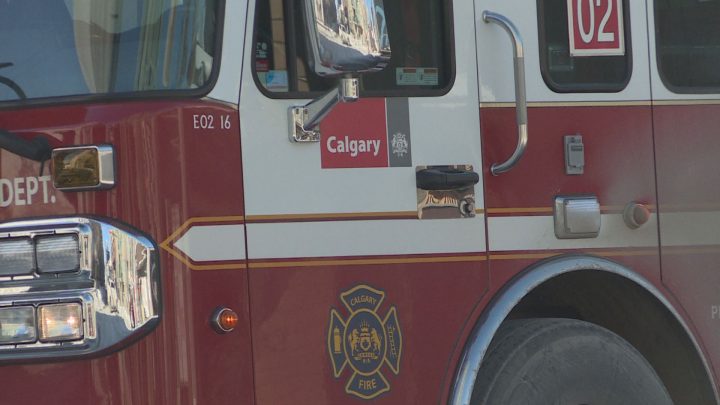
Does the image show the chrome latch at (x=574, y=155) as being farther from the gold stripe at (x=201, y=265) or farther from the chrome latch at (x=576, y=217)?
the gold stripe at (x=201, y=265)

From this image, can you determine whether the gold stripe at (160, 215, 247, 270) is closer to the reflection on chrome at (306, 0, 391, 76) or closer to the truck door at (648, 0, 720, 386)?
the reflection on chrome at (306, 0, 391, 76)

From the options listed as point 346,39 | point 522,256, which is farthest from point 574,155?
point 346,39

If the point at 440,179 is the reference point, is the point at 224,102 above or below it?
above

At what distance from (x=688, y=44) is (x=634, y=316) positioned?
1148mm

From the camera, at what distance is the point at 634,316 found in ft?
15.4

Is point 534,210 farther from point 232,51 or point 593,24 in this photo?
point 232,51

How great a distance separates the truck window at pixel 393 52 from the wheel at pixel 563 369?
99 centimetres

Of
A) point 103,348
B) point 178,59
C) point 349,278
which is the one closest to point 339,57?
point 178,59

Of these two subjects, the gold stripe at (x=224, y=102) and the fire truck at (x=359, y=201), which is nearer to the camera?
the fire truck at (x=359, y=201)

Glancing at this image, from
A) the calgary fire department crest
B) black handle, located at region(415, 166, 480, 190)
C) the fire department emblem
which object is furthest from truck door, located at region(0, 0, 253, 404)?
black handle, located at region(415, 166, 480, 190)

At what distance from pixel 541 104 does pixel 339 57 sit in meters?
1.23

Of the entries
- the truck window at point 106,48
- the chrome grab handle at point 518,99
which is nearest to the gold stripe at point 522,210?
the chrome grab handle at point 518,99

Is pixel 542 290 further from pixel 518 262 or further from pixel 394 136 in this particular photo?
pixel 394 136

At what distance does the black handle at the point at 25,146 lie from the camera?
3.61 m
